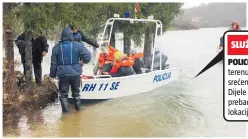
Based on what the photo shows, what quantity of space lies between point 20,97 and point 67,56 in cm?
110

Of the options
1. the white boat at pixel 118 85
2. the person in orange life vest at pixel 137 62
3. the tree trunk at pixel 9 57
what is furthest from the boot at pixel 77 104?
the person in orange life vest at pixel 137 62

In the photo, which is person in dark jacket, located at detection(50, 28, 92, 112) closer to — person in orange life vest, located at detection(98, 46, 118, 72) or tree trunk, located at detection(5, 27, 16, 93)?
tree trunk, located at detection(5, 27, 16, 93)

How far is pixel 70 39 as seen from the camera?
736 centimetres

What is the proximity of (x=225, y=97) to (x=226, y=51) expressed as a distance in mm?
546

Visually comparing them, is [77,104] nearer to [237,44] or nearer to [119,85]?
[119,85]

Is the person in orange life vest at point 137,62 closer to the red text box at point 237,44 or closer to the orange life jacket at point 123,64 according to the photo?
the orange life jacket at point 123,64

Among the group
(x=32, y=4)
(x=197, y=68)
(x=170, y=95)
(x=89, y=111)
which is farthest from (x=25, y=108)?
(x=197, y=68)

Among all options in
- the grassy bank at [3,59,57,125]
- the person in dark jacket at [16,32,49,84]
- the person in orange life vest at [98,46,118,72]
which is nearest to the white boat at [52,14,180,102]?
the grassy bank at [3,59,57,125]

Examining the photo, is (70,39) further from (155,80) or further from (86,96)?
(155,80)

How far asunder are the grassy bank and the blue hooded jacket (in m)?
0.67

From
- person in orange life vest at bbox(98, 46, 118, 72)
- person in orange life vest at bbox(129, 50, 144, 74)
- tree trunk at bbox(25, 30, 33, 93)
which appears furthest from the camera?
person in orange life vest at bbox(129, 50, 144, 74)

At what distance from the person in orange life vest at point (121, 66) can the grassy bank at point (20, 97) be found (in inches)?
51.1

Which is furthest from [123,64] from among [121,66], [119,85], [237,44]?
[237,44]

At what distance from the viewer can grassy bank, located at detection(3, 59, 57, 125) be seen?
6781 mm
